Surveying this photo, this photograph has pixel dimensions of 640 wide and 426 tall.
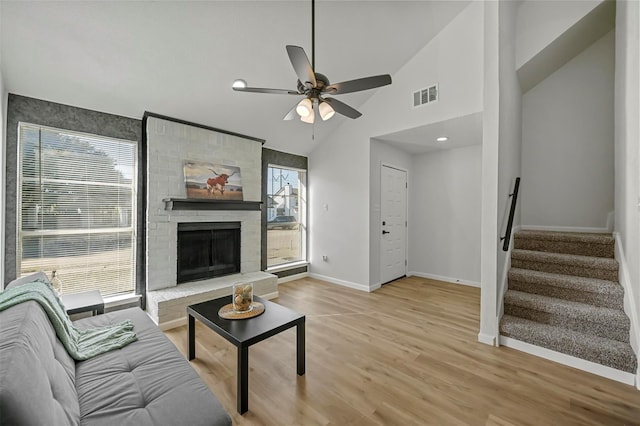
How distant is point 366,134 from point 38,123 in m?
4.08

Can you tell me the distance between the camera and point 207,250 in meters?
4.04

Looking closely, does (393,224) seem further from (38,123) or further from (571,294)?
(38,123)

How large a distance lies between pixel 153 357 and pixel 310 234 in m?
3.89

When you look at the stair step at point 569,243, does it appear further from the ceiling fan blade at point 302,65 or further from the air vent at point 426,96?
the ceiling fan blade at point 302,65

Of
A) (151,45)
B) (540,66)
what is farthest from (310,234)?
(540,66)

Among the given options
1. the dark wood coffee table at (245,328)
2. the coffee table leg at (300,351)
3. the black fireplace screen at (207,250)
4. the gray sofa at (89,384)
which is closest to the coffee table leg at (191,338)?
the dark wood coffee table at (245,328)

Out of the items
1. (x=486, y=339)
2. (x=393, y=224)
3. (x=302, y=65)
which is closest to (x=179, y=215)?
(x=302, y=65)

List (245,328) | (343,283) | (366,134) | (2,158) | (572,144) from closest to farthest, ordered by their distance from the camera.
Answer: (245,328)
(2,158)
(572,144)
(366,134)
(343,283)

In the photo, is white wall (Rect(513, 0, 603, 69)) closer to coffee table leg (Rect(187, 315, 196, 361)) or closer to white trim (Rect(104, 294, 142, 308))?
coffee table leg (Rect(187, 315, 196, 361))

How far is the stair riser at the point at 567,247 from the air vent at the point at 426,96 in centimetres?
214

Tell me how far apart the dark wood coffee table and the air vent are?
323cm

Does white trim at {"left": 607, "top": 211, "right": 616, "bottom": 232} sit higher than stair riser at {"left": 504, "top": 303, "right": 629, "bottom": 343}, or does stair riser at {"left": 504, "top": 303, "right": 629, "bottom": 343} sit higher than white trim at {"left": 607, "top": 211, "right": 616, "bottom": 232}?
white trim at {"left": 607, "top": 211, "right": 616, "bottom": 232}

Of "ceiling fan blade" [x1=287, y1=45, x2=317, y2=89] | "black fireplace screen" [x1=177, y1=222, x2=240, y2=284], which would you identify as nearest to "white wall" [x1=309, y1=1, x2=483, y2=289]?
"black fireplace screen" [x1=177, y1=222, x2=240, y2=284]

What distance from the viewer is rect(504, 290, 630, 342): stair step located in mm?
2346
